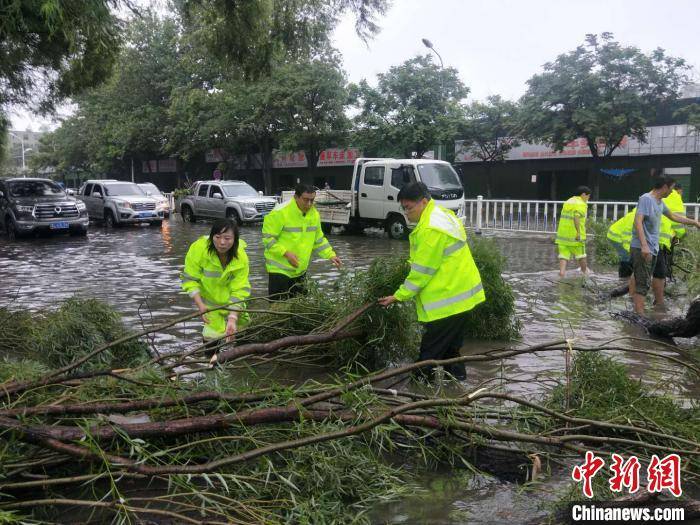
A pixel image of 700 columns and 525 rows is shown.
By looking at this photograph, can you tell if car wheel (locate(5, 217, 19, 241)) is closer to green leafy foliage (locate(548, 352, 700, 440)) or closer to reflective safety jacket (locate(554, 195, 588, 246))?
reflective safety jacket (locate(554, 195, 588, 246))

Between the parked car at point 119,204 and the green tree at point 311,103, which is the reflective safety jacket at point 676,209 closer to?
the parked car at point 119,204

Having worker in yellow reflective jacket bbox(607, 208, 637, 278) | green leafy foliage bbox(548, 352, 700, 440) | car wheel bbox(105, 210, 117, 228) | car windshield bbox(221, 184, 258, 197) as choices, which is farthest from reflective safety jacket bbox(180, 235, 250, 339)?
car wheel bbox(105, 210, 117, 228)

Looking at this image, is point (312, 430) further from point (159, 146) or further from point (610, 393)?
point (159, 146)

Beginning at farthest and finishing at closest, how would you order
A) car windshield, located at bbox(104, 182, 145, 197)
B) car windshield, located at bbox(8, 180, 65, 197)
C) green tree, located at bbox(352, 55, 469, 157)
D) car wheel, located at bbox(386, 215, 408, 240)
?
green tree, located at bbox(352, 55, 469, 157), car windshield, located at bbox(104, 182, 145, 197), car windshield, located at bbox(8, 180, 65, 197), car wheel, located at bbox(386, 215, 408, 240)

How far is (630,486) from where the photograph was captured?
3.13 metres

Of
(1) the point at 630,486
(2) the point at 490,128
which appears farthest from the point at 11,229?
(2) the point at 490,128

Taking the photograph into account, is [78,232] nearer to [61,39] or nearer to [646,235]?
[61,39]

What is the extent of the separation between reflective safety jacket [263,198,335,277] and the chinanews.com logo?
3.59m

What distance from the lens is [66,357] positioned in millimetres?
5125

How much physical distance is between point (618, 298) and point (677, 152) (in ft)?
63.4

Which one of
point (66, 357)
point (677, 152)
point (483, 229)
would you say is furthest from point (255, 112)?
point (66, 357)

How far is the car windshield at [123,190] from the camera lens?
76.7 ft

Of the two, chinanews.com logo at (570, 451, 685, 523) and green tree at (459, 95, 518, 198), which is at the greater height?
green tree at (459, 95, 518, 198)

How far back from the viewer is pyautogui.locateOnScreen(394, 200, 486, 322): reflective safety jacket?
14.9 feet
